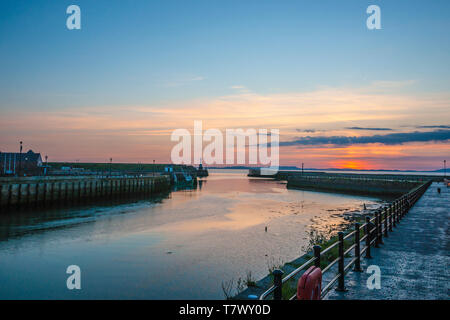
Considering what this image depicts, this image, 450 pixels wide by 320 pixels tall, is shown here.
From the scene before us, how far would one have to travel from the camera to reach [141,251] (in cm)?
1934

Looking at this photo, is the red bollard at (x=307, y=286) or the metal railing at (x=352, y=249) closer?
the metal railing at (x=352, y=249)

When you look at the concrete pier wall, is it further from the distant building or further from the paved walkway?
the distant building

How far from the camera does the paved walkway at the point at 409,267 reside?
283 inches

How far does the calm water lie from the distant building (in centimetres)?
5593

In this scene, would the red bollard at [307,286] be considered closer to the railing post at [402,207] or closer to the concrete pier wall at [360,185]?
the railing post at [402,207]

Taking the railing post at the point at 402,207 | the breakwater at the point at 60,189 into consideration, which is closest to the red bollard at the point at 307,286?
the railing post at the point at 402,207

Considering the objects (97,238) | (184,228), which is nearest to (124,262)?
(97,238)

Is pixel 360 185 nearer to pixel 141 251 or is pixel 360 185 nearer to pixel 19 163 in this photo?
pixel 141 251

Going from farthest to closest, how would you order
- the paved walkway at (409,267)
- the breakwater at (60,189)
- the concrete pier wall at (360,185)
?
the concrete pier wall at (360,185)
the breakwater at (60,189)
the paved walkway at (409,267)

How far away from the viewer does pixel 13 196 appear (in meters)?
36.3

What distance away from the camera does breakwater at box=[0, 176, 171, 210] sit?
36188mm

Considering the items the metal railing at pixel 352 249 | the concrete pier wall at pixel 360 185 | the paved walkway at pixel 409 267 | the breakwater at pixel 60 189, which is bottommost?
the concrete pier wall at pixel 360 185

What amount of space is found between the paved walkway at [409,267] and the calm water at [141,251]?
18.2 ft

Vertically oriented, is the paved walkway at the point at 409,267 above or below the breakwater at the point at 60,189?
above
